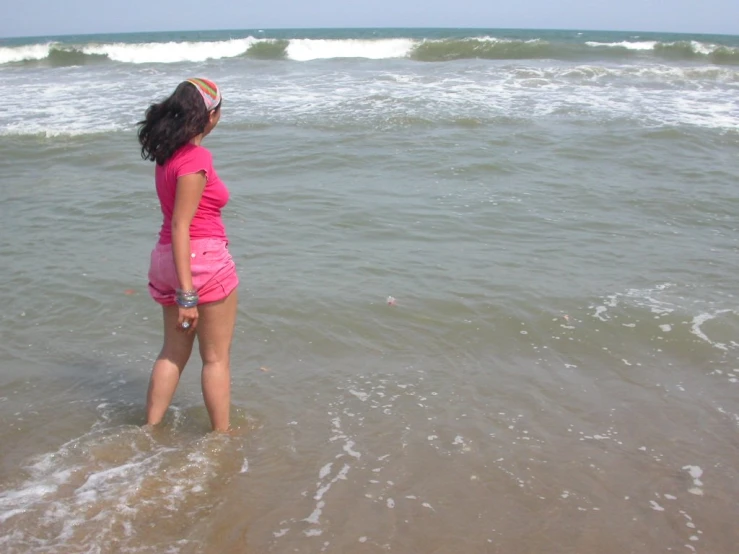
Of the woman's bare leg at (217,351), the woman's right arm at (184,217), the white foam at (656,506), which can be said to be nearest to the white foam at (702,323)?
the white foam at (656,506)

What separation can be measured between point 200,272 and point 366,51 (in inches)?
1319

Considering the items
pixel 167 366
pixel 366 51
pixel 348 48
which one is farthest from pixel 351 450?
pixel 366 51

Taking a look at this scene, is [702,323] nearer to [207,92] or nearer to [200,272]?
[200,272]

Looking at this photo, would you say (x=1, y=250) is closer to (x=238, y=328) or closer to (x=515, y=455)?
(x=238, y=328)

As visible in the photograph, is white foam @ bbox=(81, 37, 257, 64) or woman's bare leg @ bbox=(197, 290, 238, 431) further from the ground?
white foam @ bbox=(81, 37, 257, 64)

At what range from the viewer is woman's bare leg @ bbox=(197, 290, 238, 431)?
3369mm

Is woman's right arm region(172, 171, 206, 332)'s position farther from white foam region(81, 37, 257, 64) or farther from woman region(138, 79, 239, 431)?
white foam region(81, 37, 257, 64)

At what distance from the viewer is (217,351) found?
3486mm

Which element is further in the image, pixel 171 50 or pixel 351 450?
pixel 171 50

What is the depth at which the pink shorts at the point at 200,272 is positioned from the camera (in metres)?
3.23

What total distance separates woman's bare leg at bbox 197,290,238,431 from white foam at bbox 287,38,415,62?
3009cm

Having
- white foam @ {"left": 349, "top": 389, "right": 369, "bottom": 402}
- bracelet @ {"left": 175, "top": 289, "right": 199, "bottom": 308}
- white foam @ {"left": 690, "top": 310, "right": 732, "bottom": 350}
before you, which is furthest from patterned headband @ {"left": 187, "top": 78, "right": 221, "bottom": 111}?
white foam @ {"left": 690, "top": 310, "right": 732, "bottom": 350}

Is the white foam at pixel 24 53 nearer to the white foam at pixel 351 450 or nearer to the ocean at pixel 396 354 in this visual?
the ocean at pixel 396 354

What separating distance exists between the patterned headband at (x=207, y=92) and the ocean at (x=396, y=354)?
5.08 feet
